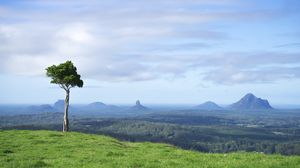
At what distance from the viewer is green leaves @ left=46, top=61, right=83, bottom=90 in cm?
6341

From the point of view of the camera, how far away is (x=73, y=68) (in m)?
64.6

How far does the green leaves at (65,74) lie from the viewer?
6341 centimetres

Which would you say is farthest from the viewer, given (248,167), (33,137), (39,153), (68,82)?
(68,82)

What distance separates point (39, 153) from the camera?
32781 mm

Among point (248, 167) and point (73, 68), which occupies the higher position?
point (73, 68)

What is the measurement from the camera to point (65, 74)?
6400 cm

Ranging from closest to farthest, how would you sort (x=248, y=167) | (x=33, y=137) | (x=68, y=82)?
(x=248, y=167) < (x=33, y=137) < (x=68, y=82)

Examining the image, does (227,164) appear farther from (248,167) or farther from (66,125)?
(66,125)

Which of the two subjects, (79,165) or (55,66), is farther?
(55,66)

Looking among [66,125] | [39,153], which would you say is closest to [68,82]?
[66,125]

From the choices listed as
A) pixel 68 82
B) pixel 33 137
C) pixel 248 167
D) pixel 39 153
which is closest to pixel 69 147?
pixel 39 153

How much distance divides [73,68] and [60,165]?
4128 centimetres

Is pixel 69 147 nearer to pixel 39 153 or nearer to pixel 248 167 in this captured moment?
pixel 39 153

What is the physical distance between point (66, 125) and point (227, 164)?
45.0m
